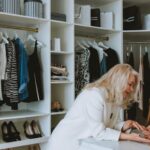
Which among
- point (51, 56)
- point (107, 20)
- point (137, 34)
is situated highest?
point (107, 20)

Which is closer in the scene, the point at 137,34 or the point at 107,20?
the point at 107,20

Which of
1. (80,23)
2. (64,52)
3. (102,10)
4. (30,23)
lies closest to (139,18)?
(102,10)

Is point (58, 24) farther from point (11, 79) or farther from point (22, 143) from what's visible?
point (22, 143)

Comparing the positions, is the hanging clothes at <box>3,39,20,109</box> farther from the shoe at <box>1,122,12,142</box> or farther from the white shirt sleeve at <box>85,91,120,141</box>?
the white shirt sleeve at <box>85,91,120,141</box>

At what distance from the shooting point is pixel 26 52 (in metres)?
3.15

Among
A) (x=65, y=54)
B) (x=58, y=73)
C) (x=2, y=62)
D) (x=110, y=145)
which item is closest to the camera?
(x=110, y=145)

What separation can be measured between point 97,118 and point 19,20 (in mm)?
1669

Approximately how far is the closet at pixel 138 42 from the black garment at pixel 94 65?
23.2 inches

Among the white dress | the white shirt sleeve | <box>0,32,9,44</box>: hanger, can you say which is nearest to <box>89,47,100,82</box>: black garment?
<box>0,32,9,44</box>: hanger

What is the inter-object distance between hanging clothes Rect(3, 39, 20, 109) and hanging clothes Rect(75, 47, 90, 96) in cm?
88

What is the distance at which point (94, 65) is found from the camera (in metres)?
3.58

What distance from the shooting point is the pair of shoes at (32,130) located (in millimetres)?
3146

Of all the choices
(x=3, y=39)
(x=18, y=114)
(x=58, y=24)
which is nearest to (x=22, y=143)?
(x=18, y=114)

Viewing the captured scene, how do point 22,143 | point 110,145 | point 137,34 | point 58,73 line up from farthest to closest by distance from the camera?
point 137,34
point 58,73
point 22,143
point 110,145
